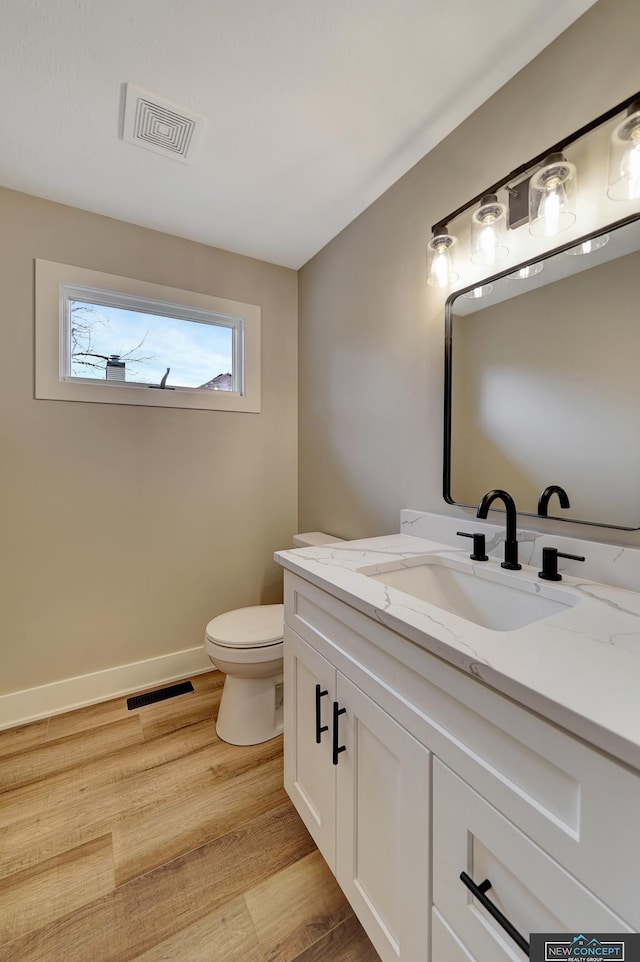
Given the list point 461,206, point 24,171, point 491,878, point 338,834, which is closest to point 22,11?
point 24,171

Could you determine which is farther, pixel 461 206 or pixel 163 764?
pixel 163 764

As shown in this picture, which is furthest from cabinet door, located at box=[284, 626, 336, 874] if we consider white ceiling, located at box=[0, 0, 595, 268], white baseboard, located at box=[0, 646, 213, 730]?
white ceiling, located at box=[0, 0, 595, 268]

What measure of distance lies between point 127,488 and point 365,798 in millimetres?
1672

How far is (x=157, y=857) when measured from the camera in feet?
3.76

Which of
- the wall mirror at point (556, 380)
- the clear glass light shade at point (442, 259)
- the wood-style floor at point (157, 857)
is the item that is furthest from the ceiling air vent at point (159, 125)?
the wood-style floor at point (157, 857)

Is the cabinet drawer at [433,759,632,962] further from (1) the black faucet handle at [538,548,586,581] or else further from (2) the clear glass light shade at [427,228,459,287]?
(2) the clear glass light shade at [427,228,459,287]

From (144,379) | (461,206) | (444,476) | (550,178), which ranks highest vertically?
(461,206)

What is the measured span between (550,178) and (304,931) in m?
2.06

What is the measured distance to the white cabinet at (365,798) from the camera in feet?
2.35

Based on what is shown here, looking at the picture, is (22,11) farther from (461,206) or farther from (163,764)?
(163,764)

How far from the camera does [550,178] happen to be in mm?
1004

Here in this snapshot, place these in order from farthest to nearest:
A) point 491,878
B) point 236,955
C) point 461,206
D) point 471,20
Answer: point 461,206
point 471,20
point 236,955
point 491,878

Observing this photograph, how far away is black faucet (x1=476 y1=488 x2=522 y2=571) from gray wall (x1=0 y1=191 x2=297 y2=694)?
1.51 meters

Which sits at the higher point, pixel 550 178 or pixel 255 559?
pixel 550 178
